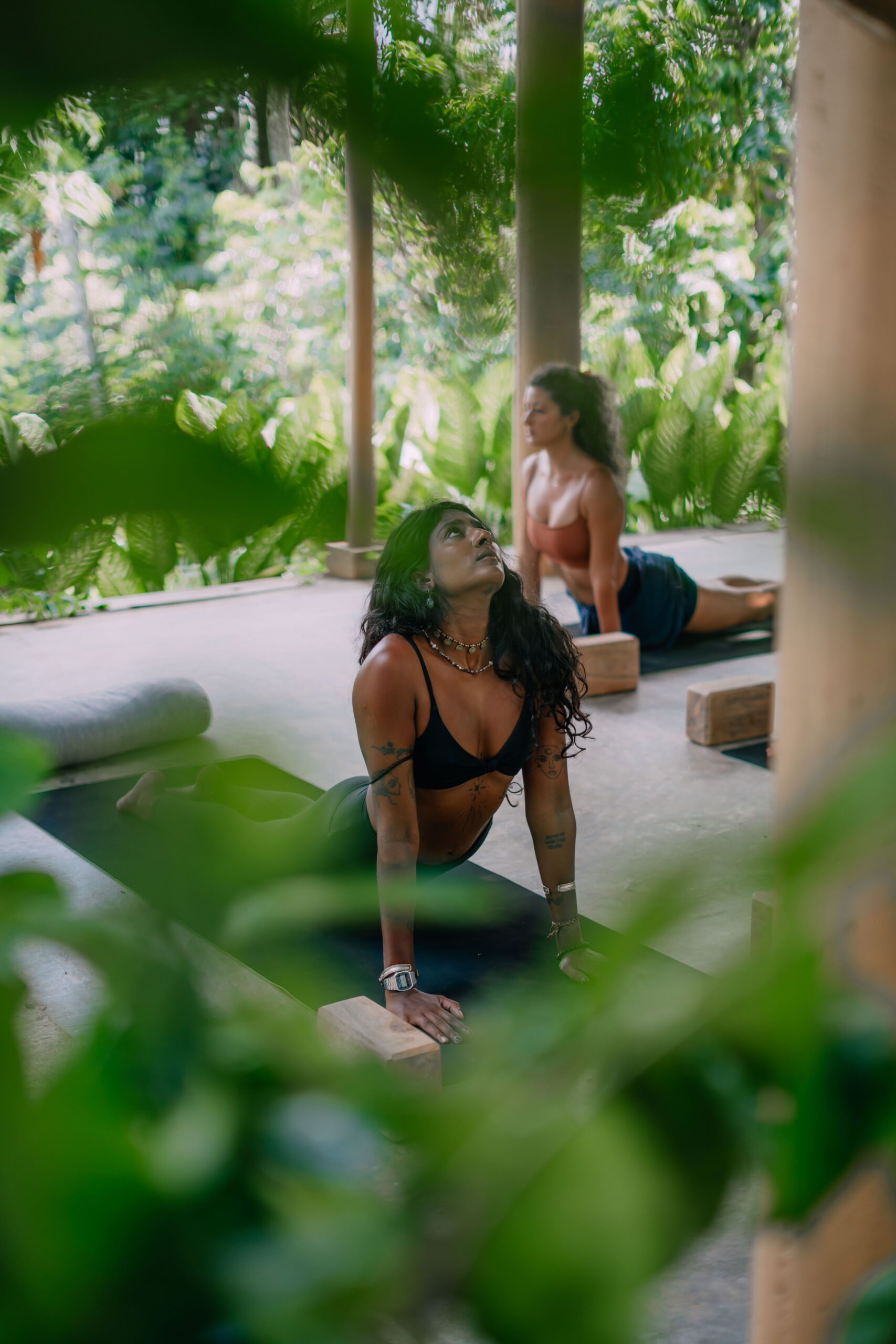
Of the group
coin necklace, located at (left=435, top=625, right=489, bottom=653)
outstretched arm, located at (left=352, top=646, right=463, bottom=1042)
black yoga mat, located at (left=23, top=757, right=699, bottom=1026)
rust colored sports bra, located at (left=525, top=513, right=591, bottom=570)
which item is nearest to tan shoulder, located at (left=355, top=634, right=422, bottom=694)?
outstretched arm, located at (left=352, top=646, right=463, bottom=1042)

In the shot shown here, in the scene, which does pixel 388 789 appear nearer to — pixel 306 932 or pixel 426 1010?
pixel 426 1010

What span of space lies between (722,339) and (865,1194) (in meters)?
0.64

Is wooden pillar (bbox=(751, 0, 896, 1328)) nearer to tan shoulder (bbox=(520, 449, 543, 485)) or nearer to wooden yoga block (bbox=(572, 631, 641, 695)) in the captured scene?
wooden yoga block (bbox=(572, 631, 641, 695))

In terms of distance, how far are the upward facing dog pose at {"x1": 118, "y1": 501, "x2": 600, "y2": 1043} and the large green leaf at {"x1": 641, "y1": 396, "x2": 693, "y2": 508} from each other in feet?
1.40

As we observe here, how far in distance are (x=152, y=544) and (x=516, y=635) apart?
2409 millimetres

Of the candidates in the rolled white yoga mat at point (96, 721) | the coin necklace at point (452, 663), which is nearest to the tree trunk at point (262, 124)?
the coin necklace at point (452, 663)

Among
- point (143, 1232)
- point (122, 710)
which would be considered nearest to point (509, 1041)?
point (143, 1232)

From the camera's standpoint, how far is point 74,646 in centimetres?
525

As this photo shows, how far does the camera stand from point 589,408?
5008mm

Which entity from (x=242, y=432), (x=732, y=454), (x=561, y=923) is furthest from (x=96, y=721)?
(x=242, y=432)

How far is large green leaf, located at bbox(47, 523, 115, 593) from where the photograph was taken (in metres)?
0.25

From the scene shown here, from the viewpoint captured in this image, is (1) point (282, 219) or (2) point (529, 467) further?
(2) point (529, 467)

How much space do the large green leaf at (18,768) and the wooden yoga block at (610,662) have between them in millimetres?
4528

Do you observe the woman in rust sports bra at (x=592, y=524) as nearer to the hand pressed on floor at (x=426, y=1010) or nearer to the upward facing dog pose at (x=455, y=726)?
the upward facing dog pose at (x=455, y=726)
